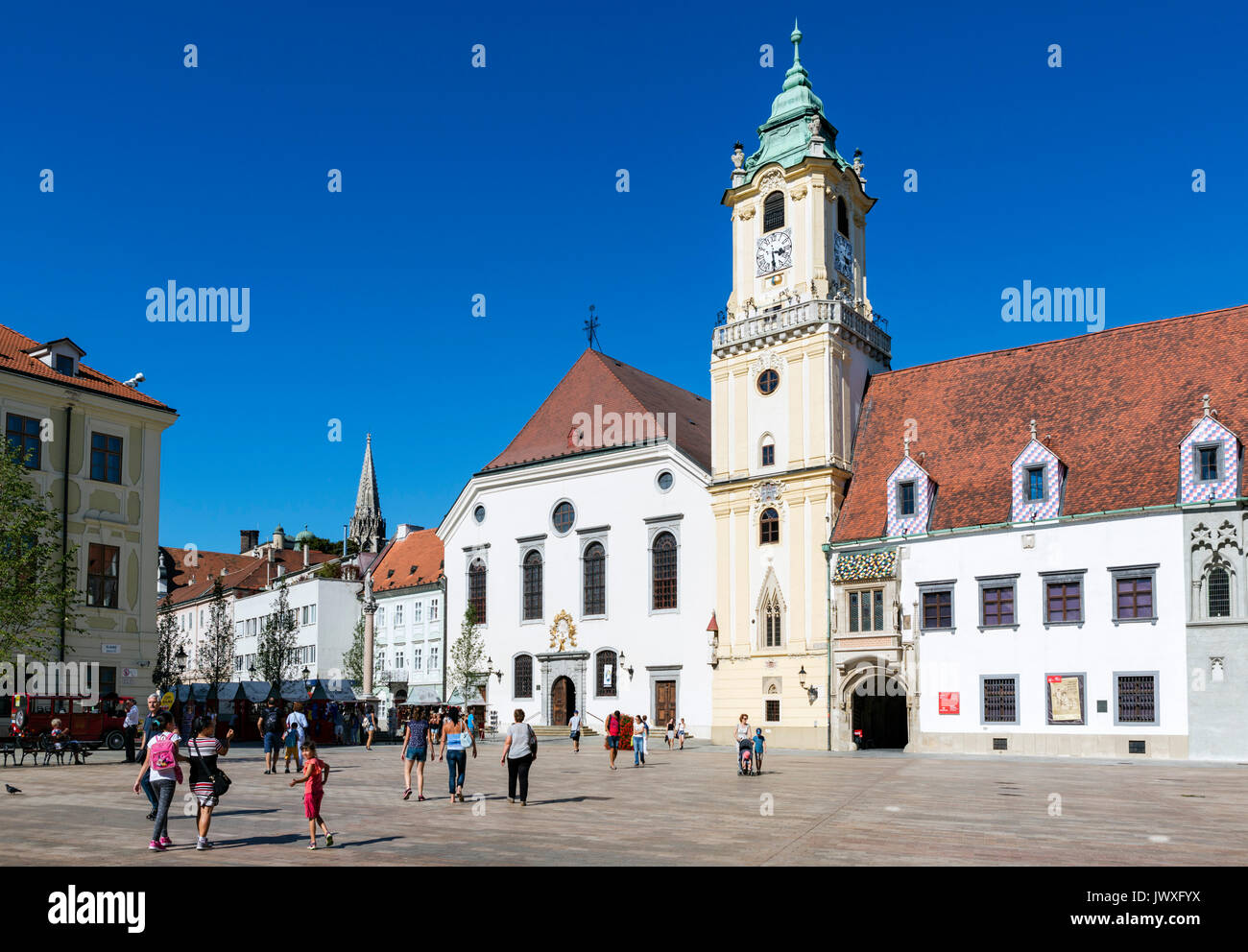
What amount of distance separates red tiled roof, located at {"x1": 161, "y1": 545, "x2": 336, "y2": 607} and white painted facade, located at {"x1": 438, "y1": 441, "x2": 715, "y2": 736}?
40.7 metres

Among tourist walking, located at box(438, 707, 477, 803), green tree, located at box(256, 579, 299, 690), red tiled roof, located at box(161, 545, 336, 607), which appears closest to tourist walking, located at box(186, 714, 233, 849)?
tourist walking, located at box(438, 707, 477, 803)

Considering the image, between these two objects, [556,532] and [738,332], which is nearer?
[738,332]

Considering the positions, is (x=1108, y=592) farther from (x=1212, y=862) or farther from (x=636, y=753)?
(x=1212, y=862)

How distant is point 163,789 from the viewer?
13844mm

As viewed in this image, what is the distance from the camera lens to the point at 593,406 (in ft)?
197

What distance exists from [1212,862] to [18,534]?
30.1 m

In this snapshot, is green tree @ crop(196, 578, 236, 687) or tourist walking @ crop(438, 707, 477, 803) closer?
tourist walking @ crop(438, 707, 477, 803)

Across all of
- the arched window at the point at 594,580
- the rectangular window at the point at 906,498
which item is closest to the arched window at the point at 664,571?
the arched window at the point at 594,580

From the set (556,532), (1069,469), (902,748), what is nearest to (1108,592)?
(1069,469)

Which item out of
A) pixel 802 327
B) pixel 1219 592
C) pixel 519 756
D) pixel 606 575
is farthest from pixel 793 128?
pixel 519 756

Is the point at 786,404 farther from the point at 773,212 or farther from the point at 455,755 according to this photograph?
the point at 455,755

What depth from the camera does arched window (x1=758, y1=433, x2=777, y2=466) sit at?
164 ft

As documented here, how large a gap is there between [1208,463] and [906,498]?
10.9 metres

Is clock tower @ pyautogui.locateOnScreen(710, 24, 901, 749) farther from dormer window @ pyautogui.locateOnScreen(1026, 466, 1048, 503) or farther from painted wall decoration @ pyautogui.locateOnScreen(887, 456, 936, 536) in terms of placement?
dormer window @ pyautogui.locateOnScreen(1026, 466, 1048, 503)
